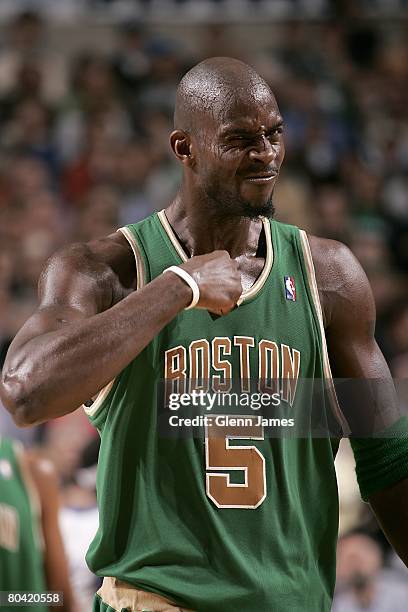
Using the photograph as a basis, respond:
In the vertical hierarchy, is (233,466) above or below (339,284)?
below

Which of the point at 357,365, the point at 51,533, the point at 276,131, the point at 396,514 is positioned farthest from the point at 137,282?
the point at 51,533

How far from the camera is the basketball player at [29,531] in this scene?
3.89 metres

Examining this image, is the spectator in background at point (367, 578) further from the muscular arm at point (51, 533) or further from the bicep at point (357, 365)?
the bicep at point (357, 365)

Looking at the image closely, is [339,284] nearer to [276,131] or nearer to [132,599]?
[276,131]

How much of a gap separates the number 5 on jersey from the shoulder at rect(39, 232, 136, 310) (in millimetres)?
424

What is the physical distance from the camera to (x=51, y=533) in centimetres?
422

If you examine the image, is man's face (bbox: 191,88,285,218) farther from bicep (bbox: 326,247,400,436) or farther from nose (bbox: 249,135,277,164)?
bicep (bbox: 326,247,400,436)

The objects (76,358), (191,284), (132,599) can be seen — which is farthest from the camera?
(132,599)

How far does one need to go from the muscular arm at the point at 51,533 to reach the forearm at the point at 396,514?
1.56m

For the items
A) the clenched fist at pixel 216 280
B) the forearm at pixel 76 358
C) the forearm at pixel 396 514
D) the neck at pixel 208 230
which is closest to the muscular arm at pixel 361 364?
the forearm at pixel 396 514

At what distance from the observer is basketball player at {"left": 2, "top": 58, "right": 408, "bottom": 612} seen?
254cm

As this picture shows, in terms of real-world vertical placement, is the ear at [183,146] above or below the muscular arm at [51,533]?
above

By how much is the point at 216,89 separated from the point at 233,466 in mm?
971

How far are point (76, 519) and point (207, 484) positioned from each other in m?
2.43
